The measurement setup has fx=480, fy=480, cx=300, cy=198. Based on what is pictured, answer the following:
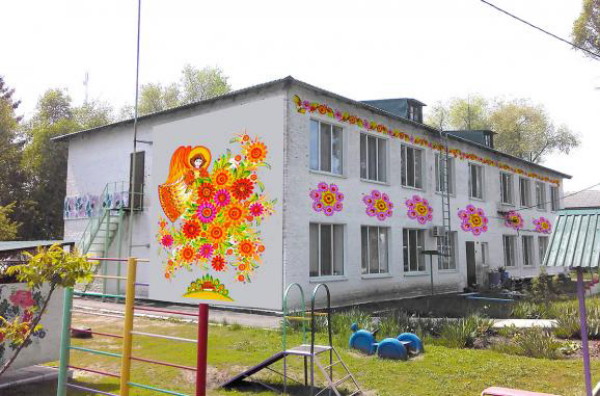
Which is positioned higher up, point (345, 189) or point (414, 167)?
point (414, 167)

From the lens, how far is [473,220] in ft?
78.7

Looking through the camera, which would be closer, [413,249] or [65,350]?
[65,350]

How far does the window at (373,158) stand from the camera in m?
18.4

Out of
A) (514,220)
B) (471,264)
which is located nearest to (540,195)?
(514,220)

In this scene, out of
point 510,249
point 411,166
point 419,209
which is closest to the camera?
point 419,209

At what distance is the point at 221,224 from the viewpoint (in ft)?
53.3

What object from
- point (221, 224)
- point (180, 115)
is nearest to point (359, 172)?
point (221, 224)

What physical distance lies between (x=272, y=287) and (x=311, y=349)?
884 cm

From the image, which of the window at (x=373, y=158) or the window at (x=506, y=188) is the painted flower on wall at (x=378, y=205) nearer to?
the window at (x=373, y=158)

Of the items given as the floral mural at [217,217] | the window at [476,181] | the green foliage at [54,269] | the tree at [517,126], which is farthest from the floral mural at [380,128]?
the tree at [517,126]

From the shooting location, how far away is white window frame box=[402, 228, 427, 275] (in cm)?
1961

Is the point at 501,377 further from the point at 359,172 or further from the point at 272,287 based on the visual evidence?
the point at 359,172

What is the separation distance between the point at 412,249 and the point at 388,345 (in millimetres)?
11918

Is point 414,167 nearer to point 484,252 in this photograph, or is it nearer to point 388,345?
point 484,252
